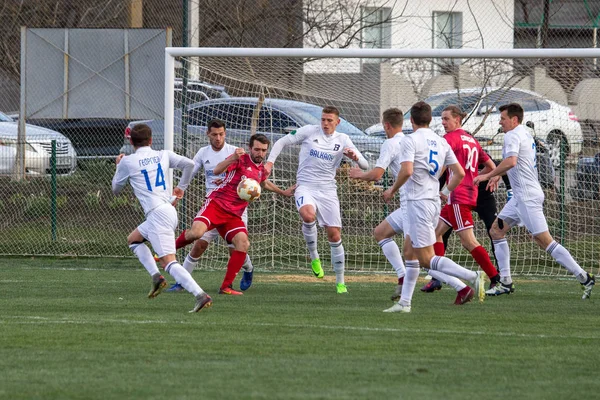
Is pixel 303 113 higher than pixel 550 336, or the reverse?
pixel 303 113

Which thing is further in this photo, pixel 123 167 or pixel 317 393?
pixel 123 167

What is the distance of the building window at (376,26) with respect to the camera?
65.5 ft

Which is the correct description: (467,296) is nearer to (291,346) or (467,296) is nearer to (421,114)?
(421,114)

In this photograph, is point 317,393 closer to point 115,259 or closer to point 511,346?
point 511,346

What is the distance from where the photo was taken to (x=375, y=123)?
51.8 ft

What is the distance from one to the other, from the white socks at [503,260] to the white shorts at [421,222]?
266 cm

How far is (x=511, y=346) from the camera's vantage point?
7.59m

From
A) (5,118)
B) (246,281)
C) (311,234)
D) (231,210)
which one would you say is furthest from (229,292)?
(5,118)

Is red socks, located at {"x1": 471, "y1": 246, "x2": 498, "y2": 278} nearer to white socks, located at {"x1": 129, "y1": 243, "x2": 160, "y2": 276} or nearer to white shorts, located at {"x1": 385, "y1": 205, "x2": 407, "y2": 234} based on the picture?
white shorts, located at {"x1": 385, "y1": 205, "x2": 407, "y2": 234}

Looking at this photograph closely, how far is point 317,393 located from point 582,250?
34.3ft

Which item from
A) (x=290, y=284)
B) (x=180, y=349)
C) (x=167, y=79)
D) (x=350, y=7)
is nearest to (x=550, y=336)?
(x=180, y=349)

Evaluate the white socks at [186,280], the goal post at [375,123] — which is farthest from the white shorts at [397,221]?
the goal post at [375,123]

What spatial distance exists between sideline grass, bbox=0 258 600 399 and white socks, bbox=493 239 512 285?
1.52ft

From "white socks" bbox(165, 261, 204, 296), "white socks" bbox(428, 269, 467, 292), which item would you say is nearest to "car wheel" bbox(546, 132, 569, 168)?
"white socks" bbox(428, 269, 467, 292)
